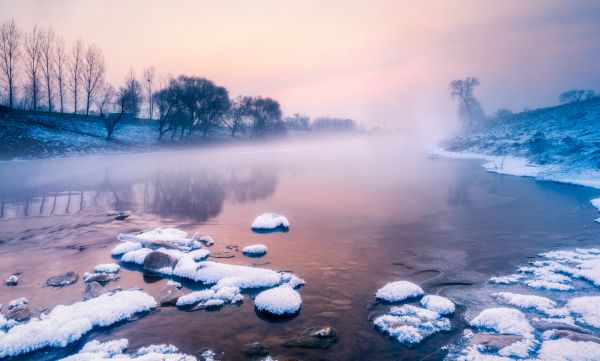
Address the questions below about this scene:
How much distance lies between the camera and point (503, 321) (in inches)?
221

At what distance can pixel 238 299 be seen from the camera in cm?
672

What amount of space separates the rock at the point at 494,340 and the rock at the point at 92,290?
728cm

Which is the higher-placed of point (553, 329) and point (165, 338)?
point (553, 329)

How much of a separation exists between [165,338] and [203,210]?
34.1ft

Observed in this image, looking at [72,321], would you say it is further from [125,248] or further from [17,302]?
[125,248]

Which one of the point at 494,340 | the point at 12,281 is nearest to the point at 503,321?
the point at 494,340

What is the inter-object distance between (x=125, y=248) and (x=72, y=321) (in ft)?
13.4

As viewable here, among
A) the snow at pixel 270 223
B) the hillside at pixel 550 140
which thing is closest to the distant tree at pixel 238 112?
the hillside at pixel 550 140

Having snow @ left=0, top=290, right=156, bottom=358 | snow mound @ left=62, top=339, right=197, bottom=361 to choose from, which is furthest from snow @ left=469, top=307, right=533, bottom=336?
snow @ left=0, top=290, right=156, bottom=358

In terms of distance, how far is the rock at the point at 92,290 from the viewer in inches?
266

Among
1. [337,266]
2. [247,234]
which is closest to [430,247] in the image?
[337,266]

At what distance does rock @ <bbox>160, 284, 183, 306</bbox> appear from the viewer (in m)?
6.55

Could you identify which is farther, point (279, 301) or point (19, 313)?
point (279, 301)

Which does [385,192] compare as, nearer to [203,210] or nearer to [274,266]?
[203,210]
